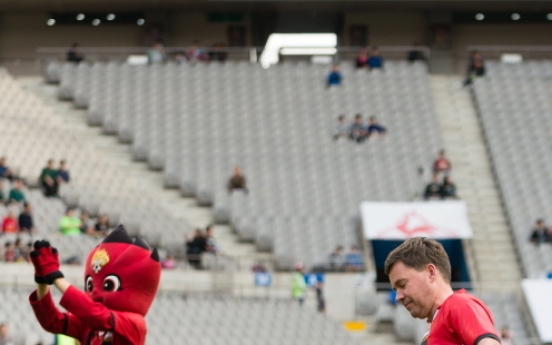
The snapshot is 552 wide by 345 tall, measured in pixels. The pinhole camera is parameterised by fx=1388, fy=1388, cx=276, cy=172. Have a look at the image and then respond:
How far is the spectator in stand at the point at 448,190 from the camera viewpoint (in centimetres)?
2397

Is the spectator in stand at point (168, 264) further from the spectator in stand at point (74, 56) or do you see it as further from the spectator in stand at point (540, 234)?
the spectator in stand at point (74, 56)

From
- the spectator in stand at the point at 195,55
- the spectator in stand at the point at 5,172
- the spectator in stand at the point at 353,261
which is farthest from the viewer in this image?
the spectator in stand at the point at 195,55

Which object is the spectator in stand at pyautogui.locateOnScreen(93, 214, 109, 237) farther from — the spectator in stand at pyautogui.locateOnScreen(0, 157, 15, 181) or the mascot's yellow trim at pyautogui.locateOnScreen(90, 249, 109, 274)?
the mascot's yellow trim at pyautogui.locateOnScreen(90, 249, 109, 274)

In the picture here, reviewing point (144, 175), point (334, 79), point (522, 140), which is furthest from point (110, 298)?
point (334, 79)

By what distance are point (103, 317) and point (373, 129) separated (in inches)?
769

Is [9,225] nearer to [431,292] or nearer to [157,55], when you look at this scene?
[157,55]

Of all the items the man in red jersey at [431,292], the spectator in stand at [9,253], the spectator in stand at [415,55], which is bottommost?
the man in red jersey at [431,292]

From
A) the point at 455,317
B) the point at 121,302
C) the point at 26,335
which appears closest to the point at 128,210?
the point at 26,335

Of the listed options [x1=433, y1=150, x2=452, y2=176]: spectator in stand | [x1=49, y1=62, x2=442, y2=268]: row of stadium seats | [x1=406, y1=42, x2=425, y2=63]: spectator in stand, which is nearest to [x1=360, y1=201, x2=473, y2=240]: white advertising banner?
[x1=49, y1=62, x2=442, y2=268]: row of stadium seats

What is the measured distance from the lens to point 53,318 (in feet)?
23.3

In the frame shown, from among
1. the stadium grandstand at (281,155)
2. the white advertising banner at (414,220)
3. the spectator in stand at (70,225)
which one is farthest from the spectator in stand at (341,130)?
the spectator in stand at (70,225)

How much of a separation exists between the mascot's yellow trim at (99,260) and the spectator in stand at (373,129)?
19119 mm

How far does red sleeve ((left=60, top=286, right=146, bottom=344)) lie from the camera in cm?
693

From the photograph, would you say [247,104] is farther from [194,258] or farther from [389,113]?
[194,258]
